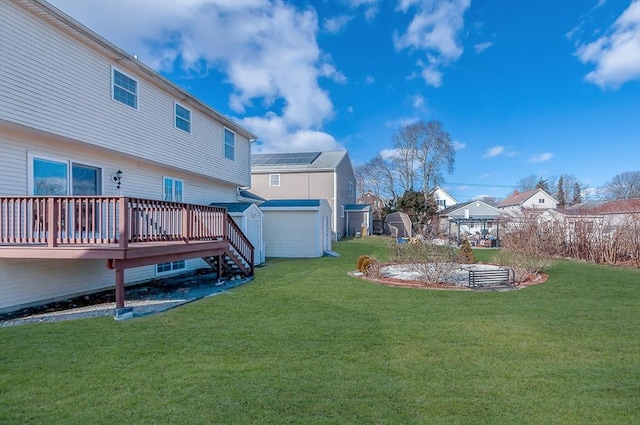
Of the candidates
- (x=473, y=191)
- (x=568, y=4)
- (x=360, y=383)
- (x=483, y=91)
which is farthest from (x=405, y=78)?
(x=473, y=191)

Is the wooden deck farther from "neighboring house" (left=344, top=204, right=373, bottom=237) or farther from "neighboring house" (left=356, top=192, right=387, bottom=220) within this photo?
"neighboring house" (left=356, top=192, right=387, bottom=220)

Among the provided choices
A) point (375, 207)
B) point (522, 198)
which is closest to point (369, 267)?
point (375, 207)

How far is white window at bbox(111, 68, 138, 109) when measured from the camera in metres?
8.88

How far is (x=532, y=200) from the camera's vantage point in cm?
4603

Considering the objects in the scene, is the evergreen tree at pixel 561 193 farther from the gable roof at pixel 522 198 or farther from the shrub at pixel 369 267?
the shrub at pixel 369 267

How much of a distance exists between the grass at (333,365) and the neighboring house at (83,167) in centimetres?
178

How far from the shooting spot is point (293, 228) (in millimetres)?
17594

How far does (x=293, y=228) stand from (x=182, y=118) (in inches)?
311

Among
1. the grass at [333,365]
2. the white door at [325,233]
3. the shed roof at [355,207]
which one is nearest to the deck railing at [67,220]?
the grass at [333,365]

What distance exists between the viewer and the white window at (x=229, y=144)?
48.8 ft

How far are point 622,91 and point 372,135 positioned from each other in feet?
84.4

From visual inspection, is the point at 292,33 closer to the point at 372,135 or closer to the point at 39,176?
the point at 39,176

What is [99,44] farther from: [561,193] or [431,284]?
[561,193]

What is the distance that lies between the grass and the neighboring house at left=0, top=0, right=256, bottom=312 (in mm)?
1785
